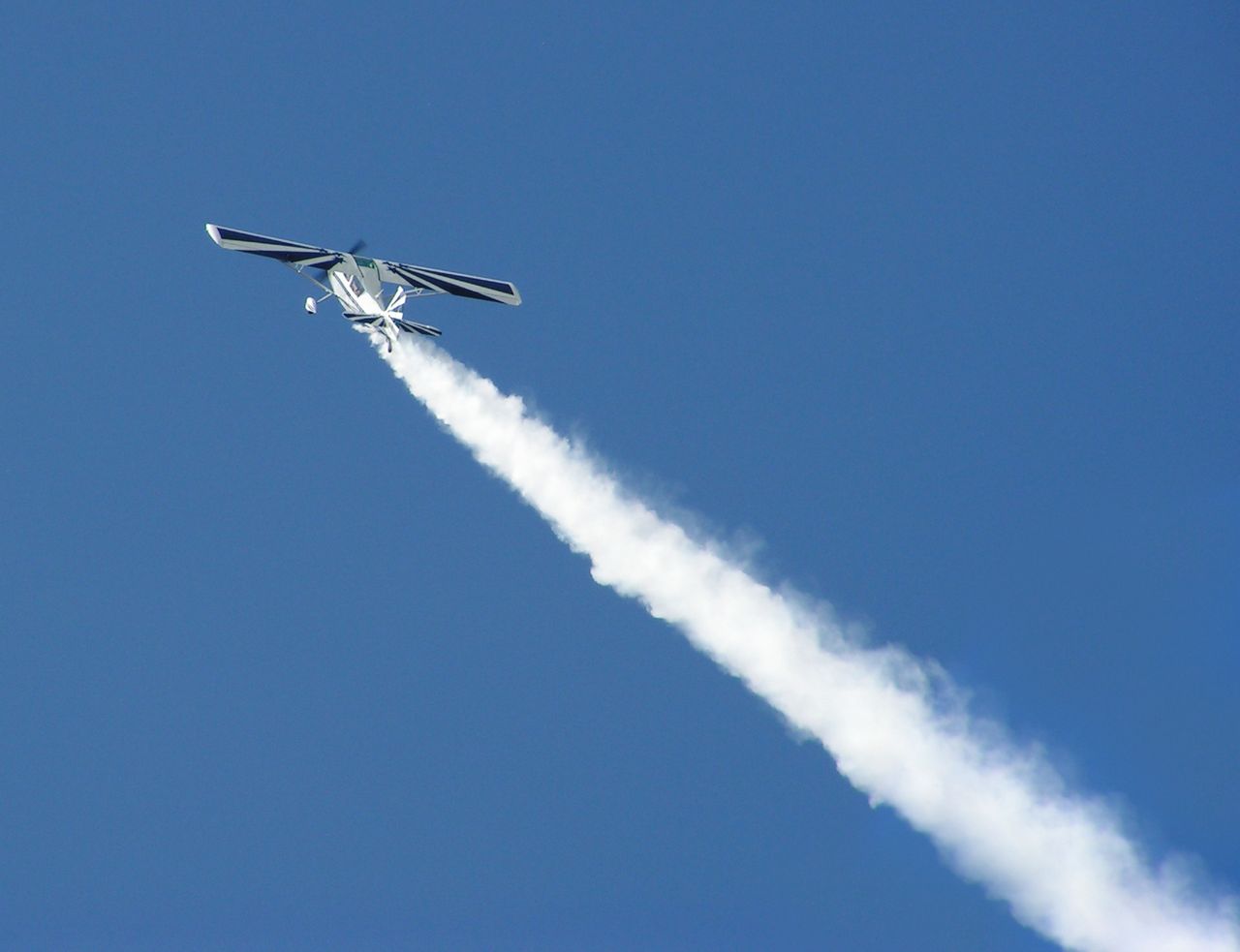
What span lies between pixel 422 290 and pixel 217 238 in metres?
8.29

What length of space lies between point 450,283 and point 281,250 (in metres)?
6.77

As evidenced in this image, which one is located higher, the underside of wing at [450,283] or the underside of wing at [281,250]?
the underside of wing at [450,283]

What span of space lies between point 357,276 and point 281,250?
3.02m

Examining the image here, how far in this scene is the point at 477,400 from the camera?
8706cm

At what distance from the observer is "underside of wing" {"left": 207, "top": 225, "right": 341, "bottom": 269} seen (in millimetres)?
80188

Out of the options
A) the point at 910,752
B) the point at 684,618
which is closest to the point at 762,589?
the point at 684,618

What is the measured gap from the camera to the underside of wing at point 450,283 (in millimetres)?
82000

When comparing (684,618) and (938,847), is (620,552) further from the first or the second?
(938,847)

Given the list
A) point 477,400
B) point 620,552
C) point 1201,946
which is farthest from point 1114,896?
point 477,400

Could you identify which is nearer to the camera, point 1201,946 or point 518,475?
point 1201,946

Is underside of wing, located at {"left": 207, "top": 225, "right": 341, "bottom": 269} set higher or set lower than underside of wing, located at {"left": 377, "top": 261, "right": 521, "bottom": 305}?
lower

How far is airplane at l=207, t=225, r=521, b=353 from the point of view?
8031cm

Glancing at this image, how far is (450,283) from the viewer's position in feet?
272

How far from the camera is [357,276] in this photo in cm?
8100
